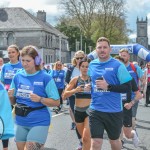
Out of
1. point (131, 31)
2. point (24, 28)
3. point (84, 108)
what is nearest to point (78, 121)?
point (84, 108)

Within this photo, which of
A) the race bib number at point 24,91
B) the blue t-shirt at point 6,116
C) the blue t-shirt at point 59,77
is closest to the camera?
the blue t-shirt at point 6,116

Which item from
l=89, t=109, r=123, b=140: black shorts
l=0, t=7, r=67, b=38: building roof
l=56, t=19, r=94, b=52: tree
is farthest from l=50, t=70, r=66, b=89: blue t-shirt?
l=56, t=19, r=94, b=52: tree

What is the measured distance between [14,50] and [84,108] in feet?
5.69

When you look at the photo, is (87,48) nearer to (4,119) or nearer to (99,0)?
(99,0)

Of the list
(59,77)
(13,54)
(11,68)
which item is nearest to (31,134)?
(13,54)

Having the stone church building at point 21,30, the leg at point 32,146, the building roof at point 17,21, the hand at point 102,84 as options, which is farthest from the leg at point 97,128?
the building roof at point 17,21

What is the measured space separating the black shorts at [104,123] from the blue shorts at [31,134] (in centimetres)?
93

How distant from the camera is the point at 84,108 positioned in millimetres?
8031

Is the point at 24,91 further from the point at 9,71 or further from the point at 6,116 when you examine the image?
the point at 9,71

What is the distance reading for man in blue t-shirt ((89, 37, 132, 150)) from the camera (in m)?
6.47

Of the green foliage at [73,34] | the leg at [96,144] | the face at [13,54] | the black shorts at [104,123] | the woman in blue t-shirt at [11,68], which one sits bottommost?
the leg at [96,144]

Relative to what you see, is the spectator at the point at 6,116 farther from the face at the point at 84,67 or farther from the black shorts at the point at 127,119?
the black shorts at the point at 127,119

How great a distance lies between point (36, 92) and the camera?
586 cm

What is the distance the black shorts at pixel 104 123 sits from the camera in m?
6.47
